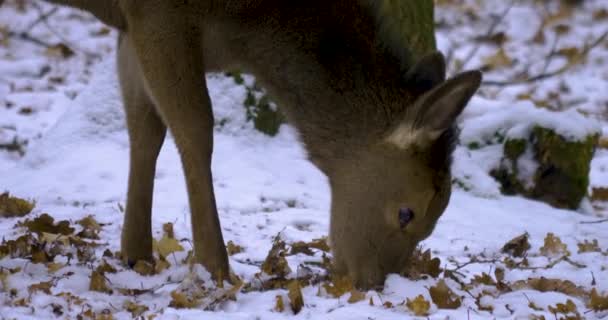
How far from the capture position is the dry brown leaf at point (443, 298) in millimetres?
4148

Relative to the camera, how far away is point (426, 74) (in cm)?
451

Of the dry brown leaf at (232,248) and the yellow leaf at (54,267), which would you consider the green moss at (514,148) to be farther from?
the yellow leaf at (54,267)

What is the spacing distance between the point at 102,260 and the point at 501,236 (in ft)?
9.25

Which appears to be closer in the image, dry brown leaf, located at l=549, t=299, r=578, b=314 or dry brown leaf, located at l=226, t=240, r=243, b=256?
dry brown leaf, located at l=549, t=299, r=578, b=314

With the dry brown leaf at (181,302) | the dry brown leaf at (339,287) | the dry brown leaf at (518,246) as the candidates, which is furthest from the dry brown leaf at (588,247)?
the dry brown leaf at (181,302)

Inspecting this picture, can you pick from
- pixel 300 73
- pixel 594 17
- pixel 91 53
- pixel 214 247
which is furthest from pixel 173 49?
pixel 594 17

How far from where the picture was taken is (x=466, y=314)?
4047 mm

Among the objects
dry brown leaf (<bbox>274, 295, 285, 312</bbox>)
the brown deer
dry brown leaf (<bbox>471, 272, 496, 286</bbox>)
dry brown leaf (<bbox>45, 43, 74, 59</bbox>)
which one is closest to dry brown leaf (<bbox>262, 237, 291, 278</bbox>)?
the brown deer

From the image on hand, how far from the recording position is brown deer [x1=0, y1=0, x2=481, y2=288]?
14.2ft

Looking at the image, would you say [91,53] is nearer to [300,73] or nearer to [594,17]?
[300,73]

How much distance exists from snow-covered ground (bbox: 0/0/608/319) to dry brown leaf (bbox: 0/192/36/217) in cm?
7

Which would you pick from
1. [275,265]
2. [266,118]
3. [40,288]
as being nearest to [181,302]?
[40,288]

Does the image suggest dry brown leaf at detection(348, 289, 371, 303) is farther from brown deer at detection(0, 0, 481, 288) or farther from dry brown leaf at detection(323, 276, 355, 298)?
brown deer at detection(0, 0, 481, 288)

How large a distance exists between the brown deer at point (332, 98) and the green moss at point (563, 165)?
9.68 ft
